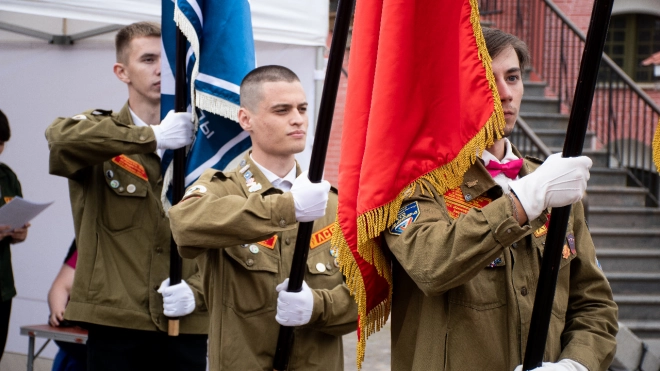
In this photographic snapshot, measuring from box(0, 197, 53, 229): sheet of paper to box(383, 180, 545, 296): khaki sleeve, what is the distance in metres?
3.23

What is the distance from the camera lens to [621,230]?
31.5 ft

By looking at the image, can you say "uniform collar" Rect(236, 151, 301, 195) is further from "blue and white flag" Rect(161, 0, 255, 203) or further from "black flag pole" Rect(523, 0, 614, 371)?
"black flag pole" Rect(523, 0, 614, 371)

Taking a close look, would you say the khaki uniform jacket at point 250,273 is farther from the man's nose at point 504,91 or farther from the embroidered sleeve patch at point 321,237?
the man's nose at point 504,91

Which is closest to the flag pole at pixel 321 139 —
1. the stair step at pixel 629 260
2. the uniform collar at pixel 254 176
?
the uniform collar at pixel 254 176

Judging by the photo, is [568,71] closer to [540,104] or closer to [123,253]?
[540,104]

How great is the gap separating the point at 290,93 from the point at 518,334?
5.22ft

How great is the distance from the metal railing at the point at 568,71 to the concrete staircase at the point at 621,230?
0.20 metres

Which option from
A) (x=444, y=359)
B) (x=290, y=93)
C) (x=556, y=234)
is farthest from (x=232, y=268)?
(x=556, y=234)

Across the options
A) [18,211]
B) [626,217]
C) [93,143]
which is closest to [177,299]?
[93,143]

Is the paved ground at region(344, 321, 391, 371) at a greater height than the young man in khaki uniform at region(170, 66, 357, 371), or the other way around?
the young man in khaki uniform at region(170, 66, 357, 371)

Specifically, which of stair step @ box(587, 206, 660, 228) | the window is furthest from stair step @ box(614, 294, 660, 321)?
the window

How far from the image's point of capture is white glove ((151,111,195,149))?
3875 mm

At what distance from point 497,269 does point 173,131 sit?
183 centimetres

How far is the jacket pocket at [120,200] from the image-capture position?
161 inches
